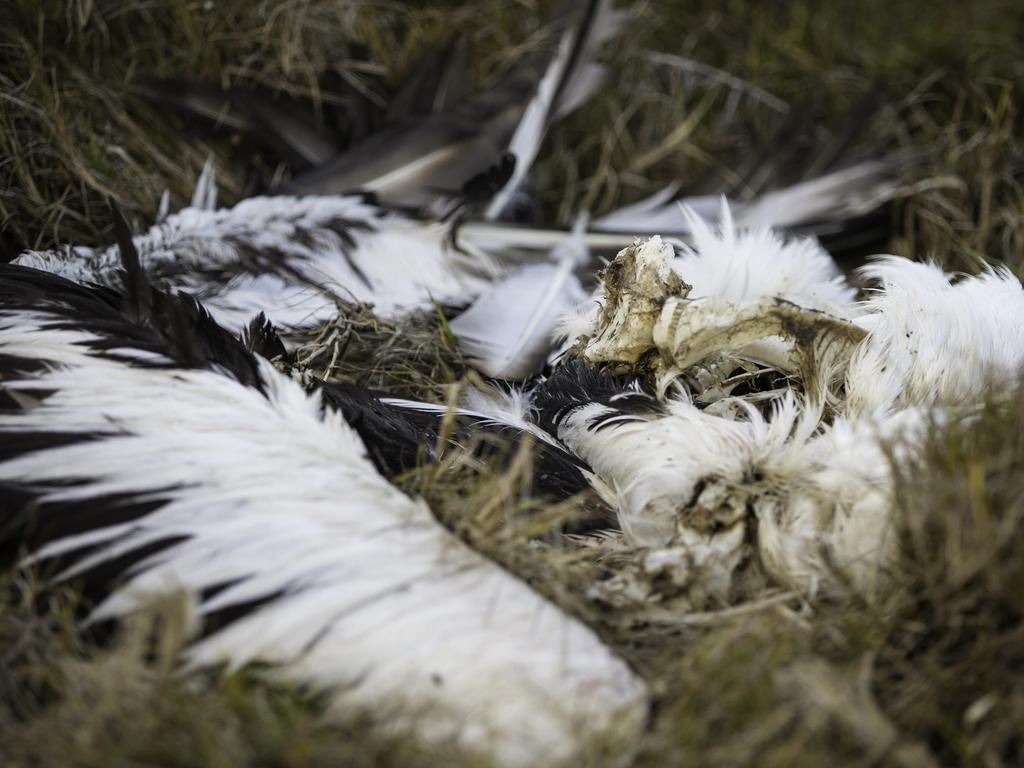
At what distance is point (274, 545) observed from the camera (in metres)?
1.43

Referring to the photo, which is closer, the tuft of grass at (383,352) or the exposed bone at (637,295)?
the exposed bone at (637,295)

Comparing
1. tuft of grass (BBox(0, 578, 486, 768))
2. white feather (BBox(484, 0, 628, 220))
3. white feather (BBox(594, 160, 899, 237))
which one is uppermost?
white feather (BBox(484, 0, 628, 220))

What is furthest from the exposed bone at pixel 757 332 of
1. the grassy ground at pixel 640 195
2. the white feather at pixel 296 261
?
the white feather at pixel 296 261

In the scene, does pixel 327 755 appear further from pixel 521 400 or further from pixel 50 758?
pixel 521 400

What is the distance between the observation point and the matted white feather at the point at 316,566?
129cm

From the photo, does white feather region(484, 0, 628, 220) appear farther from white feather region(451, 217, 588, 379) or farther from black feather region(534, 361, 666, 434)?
black feather region(534, 361, 666, 434)

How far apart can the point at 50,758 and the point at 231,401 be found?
603 millimetres

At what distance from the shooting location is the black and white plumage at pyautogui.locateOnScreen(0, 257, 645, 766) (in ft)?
4.26

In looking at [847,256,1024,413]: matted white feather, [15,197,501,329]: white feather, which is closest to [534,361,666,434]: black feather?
[847,256,1024,413]: matted white feather

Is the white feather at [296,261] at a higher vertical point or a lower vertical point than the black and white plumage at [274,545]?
higher

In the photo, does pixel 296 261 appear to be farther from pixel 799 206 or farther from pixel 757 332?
pixel 799 206

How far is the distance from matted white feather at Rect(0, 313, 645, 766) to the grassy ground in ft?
0.21

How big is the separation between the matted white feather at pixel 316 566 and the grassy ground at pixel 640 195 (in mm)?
65

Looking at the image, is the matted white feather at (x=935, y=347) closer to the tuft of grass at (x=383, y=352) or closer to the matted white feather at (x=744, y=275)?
the matted white feather at (x=744, y=275)
